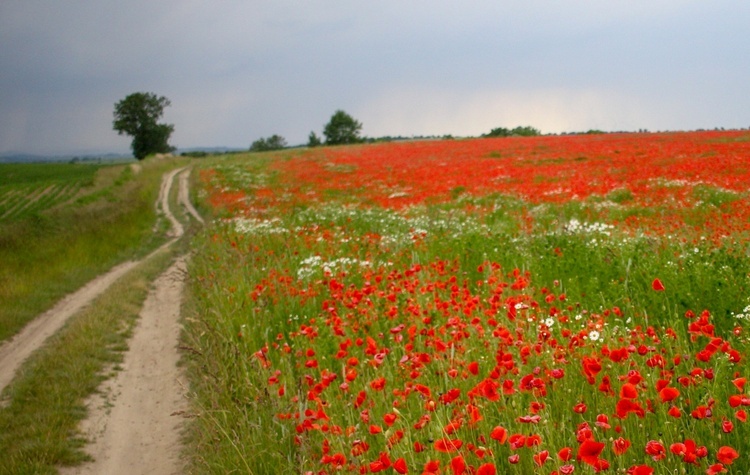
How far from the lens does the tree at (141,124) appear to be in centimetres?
9188

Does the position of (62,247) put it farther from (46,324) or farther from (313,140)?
(313,140)

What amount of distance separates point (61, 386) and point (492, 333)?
5747mm

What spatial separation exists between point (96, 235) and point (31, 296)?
8.04m

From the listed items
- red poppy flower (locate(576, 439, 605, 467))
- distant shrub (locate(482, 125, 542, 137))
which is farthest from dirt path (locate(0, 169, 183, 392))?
distant shrub (locate(482, 125, 542, 137))

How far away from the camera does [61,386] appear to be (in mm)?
7594

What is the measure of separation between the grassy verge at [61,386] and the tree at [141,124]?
282ft

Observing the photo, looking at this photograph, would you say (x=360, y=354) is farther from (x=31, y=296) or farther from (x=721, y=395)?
(x=31, y=296)

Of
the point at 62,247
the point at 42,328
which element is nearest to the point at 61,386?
the point at 42,328

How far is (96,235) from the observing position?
2061cm

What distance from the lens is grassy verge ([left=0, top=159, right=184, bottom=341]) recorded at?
12.8m

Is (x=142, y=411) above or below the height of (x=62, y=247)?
below

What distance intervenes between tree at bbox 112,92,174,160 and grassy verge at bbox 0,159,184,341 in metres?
67.0

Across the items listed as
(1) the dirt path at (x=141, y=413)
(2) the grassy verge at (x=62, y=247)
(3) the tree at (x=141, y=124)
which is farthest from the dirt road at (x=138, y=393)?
(3) the tree at (x=141, y=124)

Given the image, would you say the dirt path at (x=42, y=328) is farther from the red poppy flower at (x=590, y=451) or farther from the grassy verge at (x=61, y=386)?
the red poppy flower at (x=590, y=451)
